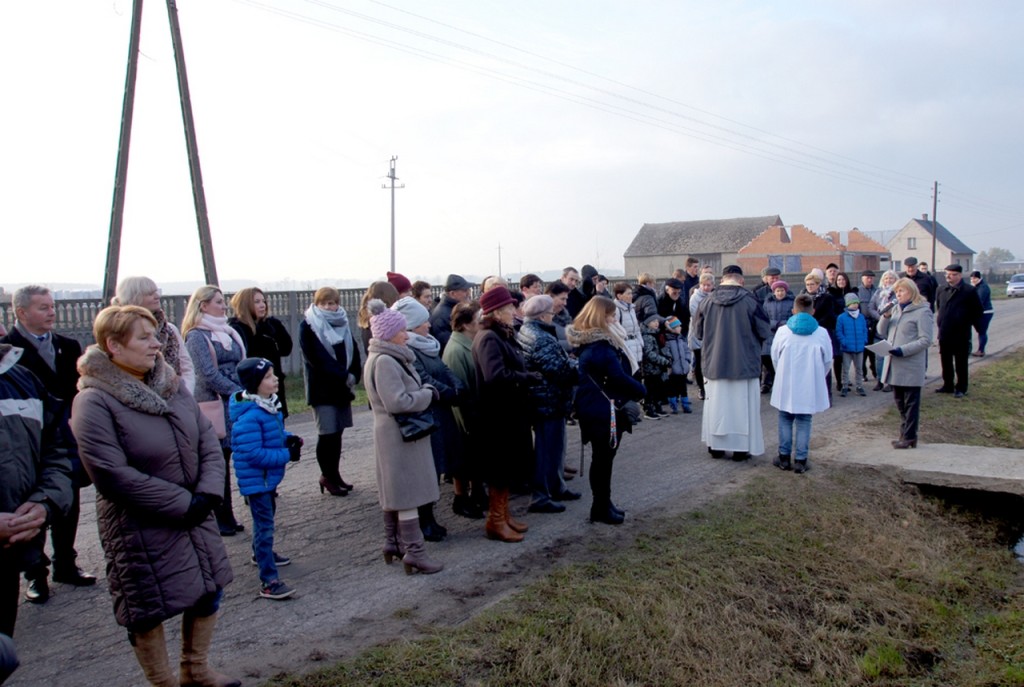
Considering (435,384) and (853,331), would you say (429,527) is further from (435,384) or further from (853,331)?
(853,331)

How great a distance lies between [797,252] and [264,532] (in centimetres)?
7118

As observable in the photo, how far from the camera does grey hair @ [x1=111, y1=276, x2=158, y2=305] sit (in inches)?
213

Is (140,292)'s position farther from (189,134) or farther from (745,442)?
(189,134)

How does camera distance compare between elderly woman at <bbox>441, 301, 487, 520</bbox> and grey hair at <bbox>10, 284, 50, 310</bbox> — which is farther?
elderly woman at <bbox>441, 301, 487, 520</bbox>

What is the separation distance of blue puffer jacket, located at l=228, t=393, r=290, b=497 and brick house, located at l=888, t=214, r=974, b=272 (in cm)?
9726

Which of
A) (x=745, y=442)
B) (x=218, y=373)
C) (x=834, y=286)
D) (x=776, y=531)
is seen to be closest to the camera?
(x=218, y=373)

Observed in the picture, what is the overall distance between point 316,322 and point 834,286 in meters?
9.36

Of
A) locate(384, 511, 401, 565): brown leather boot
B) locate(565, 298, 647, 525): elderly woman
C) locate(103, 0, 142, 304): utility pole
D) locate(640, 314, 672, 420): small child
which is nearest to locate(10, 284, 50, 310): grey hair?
locate(384, 511, 401, 565): brown leather boot

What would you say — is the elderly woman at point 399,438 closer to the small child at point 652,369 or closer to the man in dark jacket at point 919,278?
the small child at point 652,369

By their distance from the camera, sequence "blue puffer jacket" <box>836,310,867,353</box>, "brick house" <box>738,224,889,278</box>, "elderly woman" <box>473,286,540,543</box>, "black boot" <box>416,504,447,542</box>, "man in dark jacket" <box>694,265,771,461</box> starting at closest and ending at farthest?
"elderly woman" <box>473,286,540,543</box>
"black boot" <box>416,504,447,542</box>
"man in dark jacket" <box>694,265,771,461</box>
"blue puffer jacket" <box>836,310,867,353</box>
"brick house" <box>738,224,889,278</box>

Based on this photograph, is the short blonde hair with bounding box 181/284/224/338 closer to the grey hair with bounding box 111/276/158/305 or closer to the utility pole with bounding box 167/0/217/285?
the grey hair with bounding box 111/276/158/305

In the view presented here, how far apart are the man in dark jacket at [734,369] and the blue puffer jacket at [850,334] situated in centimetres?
455

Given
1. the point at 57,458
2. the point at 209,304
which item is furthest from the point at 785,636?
the point at 209,304

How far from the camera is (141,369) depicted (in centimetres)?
354
